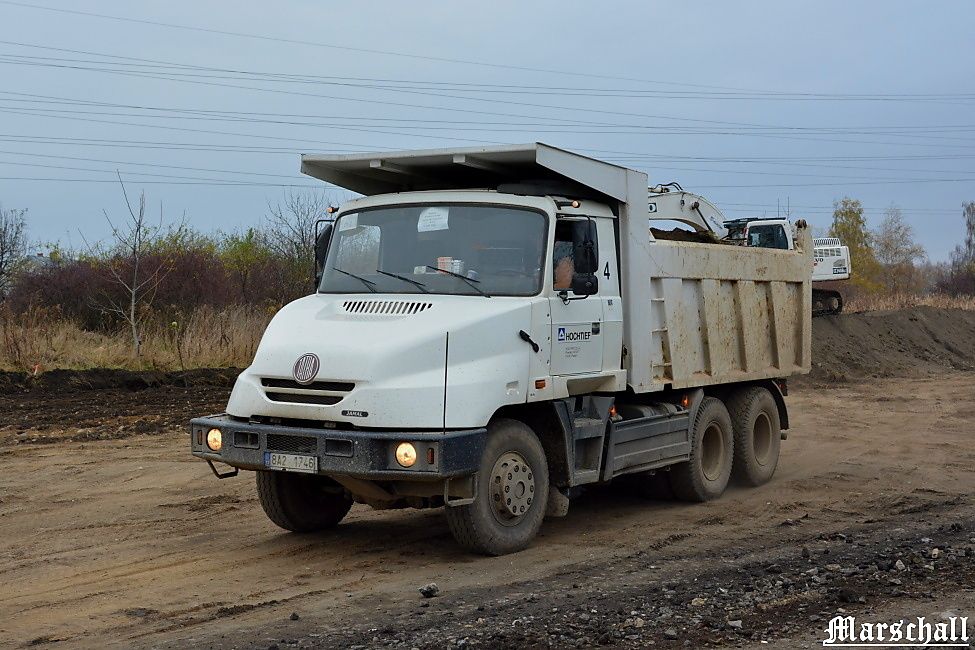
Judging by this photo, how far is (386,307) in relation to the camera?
827 cm

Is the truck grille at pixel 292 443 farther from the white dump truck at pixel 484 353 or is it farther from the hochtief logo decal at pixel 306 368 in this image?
the hochtief logo decal at pixel 306 368

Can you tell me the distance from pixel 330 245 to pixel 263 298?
18.9 m

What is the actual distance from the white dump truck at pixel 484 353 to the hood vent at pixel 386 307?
0.02 meters

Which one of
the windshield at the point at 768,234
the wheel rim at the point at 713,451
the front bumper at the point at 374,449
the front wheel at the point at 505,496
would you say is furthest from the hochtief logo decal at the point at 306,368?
the windshield at the point at 768,234

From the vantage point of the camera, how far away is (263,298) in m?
27.7

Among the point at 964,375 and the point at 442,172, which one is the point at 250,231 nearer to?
the point at 964,375

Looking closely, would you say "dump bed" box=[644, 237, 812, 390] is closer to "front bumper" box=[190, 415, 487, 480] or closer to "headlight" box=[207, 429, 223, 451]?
"front bumper" box=[190, 415, 487, 480]

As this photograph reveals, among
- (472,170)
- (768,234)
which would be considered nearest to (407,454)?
(472,170)

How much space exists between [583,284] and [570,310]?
0.23 metres

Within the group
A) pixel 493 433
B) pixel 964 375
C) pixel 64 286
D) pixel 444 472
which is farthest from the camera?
pixel 964 375

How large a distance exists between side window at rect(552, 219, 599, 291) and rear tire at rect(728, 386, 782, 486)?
3831mm

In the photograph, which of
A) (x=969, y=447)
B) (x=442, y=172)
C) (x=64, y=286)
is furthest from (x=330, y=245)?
(x=64, y=286)

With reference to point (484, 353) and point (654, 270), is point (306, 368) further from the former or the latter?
point (654, 270)

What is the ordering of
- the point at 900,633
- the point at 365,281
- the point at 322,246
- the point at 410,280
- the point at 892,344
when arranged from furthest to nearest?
the point at 892,344, the point at 322,246, the point at 365,281, the point at 410,280, the point at 900,633
